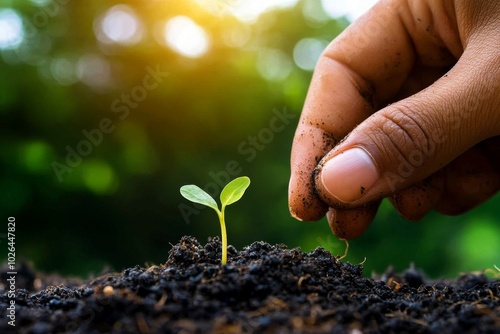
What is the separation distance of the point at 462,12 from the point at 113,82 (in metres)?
1.83

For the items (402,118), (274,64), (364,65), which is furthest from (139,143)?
(402,118)

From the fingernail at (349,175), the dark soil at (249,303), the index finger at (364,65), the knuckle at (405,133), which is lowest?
the dark soil at (249,303)

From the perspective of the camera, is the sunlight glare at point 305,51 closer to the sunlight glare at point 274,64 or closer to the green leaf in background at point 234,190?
the sunlight glare at point 274,64

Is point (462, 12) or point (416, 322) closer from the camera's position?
point (416, 322)

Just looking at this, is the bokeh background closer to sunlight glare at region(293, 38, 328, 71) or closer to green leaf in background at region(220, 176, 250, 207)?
sunlight glare at region(293, 38, 328, 71)

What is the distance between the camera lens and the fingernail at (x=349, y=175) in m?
1.32

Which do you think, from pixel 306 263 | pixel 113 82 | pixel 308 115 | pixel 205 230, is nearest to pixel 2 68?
pixel 113 82

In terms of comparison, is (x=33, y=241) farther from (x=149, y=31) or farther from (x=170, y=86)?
(x=149, y=31)

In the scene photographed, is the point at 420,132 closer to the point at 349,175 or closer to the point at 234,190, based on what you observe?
the point at 349,175

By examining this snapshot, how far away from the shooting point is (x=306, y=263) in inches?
46.1

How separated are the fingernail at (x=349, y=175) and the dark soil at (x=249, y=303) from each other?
239mm

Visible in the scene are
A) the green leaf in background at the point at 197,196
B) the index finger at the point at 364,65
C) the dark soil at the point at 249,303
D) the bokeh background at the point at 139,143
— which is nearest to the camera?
the dark soil at the point at 249,303

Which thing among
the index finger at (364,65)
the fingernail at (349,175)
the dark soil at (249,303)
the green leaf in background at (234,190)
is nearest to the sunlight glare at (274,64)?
the index finger at (364,65)

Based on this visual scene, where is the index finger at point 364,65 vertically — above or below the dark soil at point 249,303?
above
